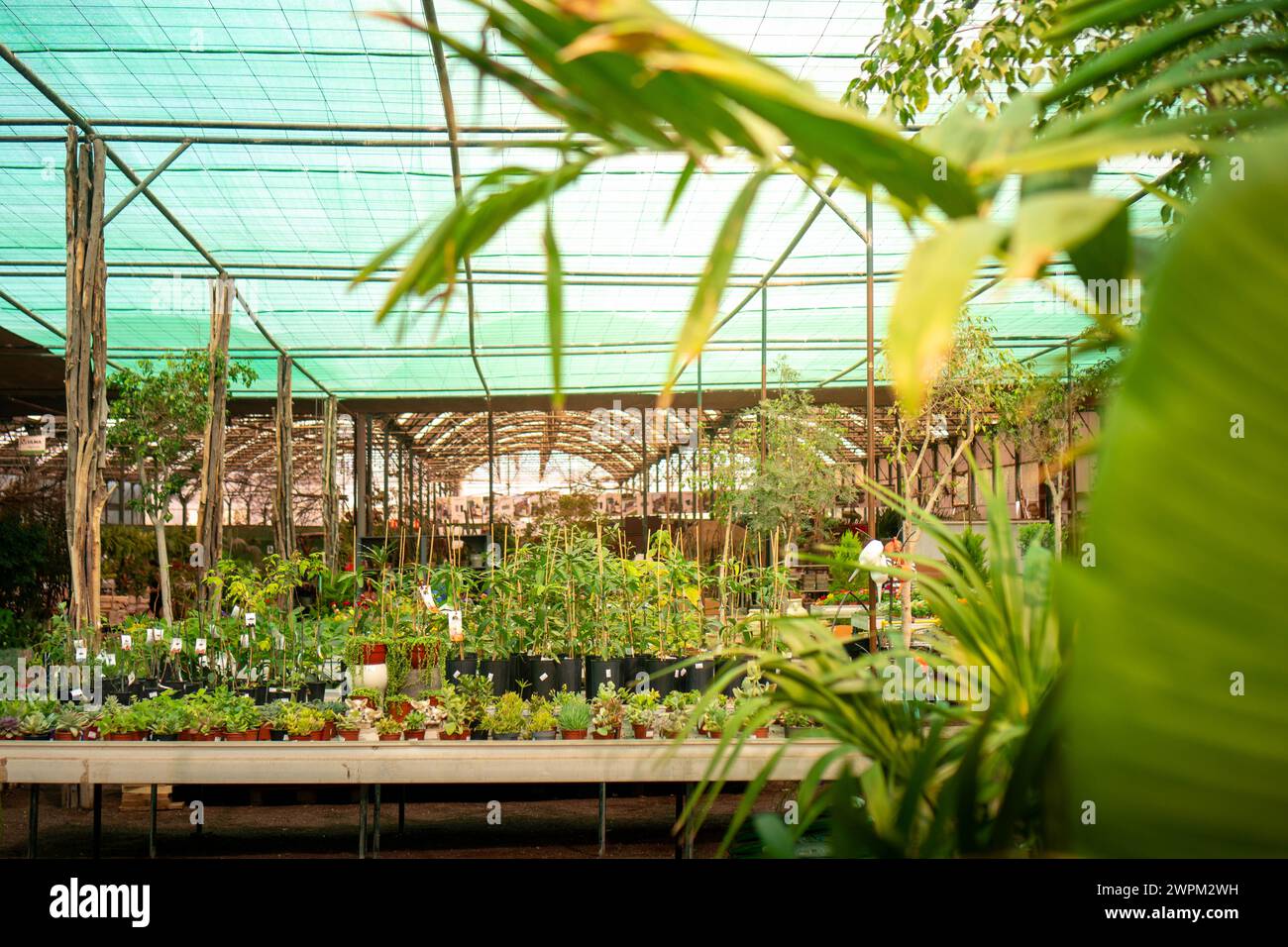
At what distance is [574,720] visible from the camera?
331cm

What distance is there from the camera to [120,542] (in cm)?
937

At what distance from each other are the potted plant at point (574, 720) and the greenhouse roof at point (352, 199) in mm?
1415

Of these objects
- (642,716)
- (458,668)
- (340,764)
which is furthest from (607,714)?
(340,764)

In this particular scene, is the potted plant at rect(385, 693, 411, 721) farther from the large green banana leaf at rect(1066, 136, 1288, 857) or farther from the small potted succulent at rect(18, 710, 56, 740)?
the large green banana leaf at rect(1066, 136, 1288, 857)

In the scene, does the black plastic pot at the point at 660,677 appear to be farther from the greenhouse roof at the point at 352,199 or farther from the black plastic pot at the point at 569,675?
the greenhouse roof at the point at 352,199

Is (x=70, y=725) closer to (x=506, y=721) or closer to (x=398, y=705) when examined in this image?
(x=398, y=705)

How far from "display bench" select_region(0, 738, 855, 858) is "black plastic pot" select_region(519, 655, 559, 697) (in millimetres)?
1405

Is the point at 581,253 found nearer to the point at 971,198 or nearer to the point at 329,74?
the point at 329,74

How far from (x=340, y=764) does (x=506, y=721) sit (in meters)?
0.90

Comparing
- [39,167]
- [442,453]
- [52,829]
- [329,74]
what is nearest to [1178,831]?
[52,829]

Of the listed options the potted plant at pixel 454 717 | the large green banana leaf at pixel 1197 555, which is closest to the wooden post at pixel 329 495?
the potted plant at pixel 454 717

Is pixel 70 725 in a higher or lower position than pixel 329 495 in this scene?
lower
